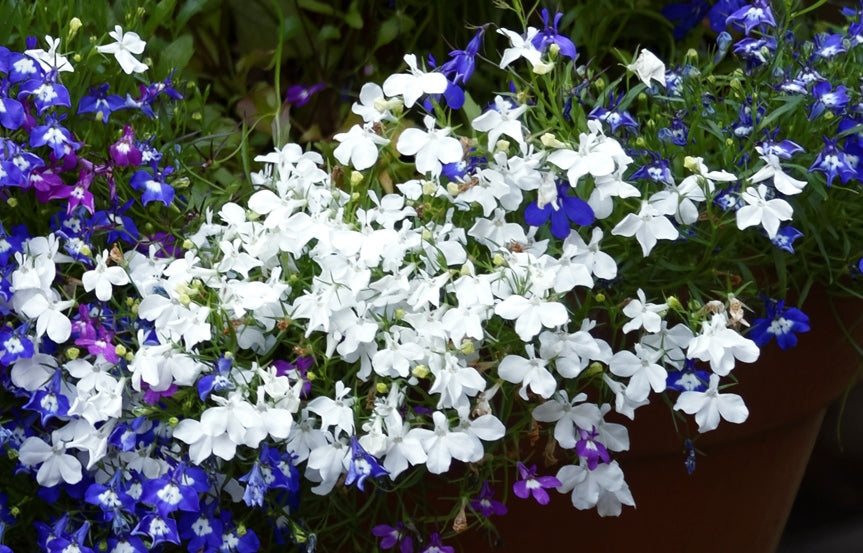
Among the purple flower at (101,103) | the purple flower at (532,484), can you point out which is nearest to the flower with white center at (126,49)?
the purple flower at (101,103)

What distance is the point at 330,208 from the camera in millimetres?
950

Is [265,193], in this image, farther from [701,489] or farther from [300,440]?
[701,489]

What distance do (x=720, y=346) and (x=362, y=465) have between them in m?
0.28

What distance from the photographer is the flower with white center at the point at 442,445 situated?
0.86 m

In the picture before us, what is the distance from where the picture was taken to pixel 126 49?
1028 mm

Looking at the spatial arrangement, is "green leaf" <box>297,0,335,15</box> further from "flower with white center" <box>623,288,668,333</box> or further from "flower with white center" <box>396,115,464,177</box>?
"flower with white center" <box>623,288,668,333</box>

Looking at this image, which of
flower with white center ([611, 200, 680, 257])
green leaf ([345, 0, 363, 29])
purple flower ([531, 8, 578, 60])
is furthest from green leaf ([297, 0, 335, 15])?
flower with white center ([611, 200, 680, 257])

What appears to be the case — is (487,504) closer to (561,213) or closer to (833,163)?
(561,213)

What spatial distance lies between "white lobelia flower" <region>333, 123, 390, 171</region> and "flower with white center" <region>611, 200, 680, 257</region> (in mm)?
201

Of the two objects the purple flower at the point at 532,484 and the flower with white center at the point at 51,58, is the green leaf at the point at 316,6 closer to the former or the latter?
the flower with white center at the point at 51,58

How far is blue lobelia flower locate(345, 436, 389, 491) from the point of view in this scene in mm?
853

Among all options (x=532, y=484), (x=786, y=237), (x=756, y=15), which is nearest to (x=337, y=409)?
(x=532, y=484)

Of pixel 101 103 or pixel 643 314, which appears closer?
pixel 643 314

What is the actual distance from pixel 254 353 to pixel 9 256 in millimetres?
225
